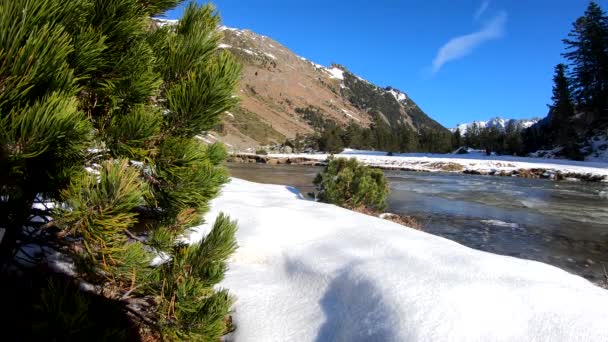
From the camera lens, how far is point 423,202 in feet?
48.1

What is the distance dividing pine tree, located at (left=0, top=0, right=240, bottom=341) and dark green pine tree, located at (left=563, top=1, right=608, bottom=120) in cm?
6302

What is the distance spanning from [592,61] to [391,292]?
231 ft

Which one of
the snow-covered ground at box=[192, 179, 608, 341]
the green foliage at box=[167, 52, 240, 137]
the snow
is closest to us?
the green foliage at box=[167, 52, 240, 137]

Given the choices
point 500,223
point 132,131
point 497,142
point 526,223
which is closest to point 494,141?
point 497,142

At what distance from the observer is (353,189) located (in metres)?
9.37

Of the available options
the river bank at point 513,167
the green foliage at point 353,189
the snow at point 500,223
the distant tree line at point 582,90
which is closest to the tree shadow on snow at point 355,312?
the green foliage at point 353,189

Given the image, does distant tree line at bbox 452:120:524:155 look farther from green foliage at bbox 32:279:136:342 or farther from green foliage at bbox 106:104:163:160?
green foliage at bbox 32:279:136:342

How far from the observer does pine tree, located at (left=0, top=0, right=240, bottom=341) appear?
119cm

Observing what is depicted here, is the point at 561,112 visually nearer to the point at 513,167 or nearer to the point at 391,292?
the point at 513,167

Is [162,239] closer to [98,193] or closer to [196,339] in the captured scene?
[196,339]

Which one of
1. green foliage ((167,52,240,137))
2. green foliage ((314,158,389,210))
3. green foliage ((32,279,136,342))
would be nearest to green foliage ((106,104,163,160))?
green foliage ((167,52,240,137))

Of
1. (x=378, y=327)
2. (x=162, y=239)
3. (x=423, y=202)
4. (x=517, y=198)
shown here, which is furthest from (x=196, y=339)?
(x=517, y=198)

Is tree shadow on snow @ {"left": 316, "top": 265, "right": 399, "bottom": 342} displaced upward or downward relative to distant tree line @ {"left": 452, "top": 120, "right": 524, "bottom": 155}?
downward

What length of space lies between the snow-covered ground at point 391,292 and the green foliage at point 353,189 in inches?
182
